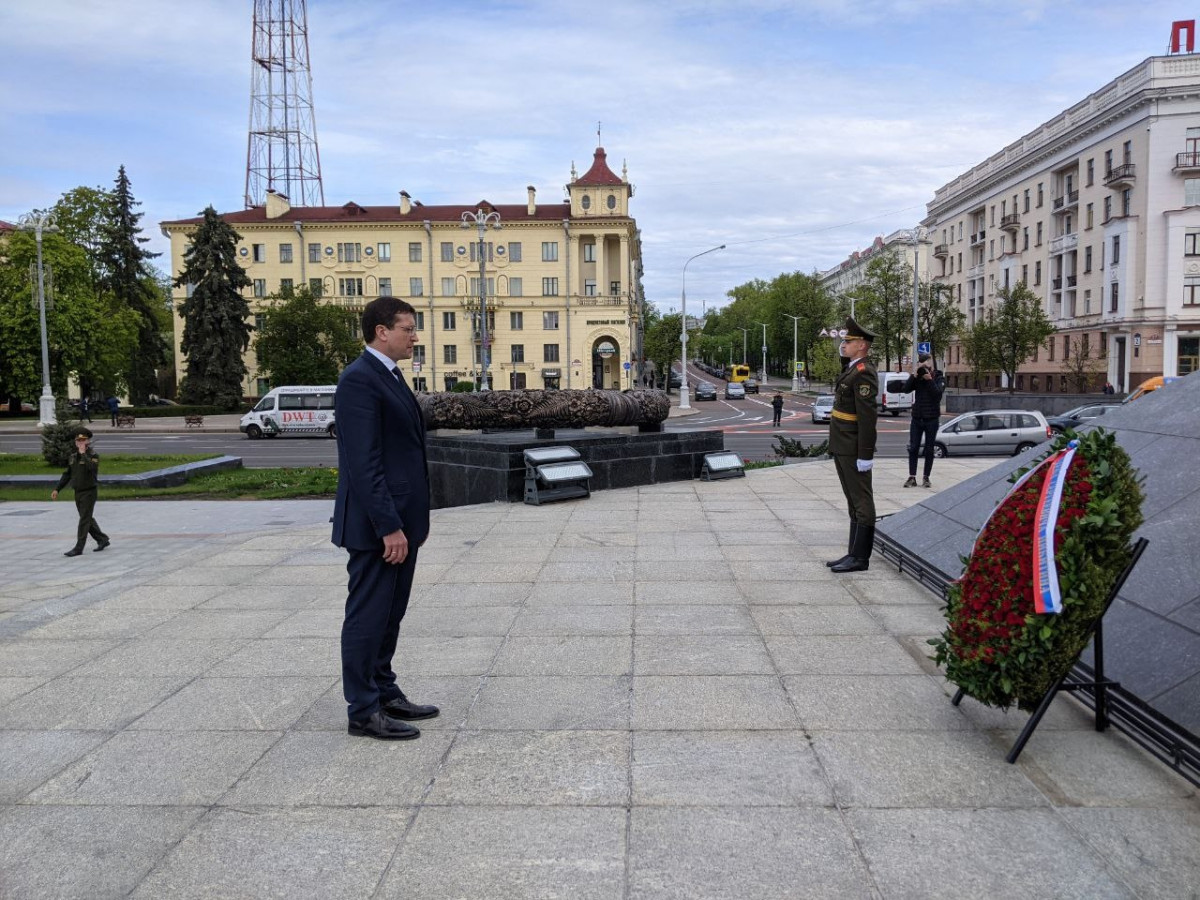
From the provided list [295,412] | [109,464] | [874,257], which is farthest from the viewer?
[874,257]

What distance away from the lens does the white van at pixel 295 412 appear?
3897 cm

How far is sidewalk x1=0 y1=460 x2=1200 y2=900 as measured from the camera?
308 centimetres

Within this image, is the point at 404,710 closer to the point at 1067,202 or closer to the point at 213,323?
the point at 213,323

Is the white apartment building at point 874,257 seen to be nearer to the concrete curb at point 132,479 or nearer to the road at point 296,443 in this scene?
the road at point 296,443

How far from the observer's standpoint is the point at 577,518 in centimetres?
1069

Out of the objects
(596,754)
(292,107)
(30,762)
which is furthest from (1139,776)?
(292,107)

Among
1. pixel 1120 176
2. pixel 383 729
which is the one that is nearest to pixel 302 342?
pixel 1120 176

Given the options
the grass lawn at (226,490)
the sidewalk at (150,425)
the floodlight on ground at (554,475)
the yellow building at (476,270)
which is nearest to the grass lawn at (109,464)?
the grass lawn at (226,490)

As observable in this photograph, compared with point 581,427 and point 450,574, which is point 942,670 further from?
point 581,427

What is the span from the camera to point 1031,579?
12.0ft

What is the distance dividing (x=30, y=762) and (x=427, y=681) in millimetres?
1871

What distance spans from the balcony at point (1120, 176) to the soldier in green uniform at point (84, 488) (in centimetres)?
5563

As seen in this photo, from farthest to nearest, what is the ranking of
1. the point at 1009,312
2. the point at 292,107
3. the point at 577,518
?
the point at 292,107, the point at 1009,312, the point at 577,518

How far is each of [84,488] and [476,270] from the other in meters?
64.0
